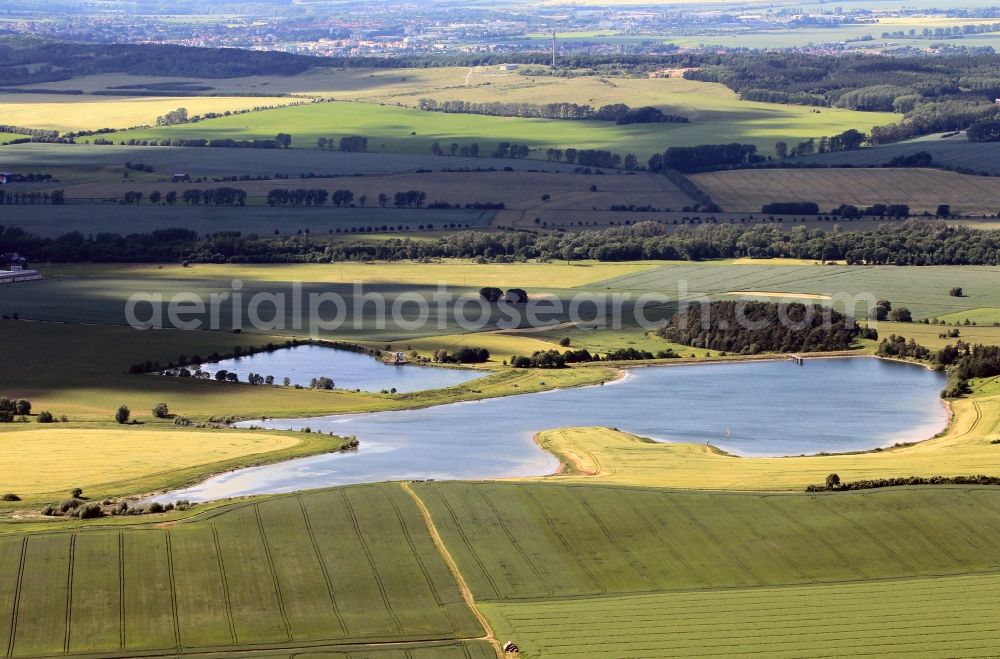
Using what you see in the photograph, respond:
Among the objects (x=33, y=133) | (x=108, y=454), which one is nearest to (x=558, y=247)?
(x=108, y=454)

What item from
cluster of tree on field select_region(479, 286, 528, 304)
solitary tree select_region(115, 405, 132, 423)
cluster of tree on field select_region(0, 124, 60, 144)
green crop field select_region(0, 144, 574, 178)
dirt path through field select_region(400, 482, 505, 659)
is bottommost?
cluster of tree on field select_region(0, 124, 60, 144)

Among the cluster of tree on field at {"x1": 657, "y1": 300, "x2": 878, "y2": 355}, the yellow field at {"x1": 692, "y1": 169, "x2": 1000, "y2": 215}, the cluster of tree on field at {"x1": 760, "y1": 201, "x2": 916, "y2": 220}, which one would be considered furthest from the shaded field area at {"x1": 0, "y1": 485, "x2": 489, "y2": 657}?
the yellow field at {"x1": 692, "y1": 169, "x2": 1000, "y2": 215}

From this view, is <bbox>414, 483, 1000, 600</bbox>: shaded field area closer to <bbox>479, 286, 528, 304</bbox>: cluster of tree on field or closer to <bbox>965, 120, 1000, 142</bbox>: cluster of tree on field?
<bbox>479, 286, 528, 304</bbox>: cluster of tree on field

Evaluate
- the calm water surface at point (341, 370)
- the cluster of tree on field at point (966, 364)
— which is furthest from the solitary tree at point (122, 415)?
→ the cluster of tree on field at point (966, 364)

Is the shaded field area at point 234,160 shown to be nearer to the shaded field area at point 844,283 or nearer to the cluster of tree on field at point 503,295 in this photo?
the shaded field area at point 844,283

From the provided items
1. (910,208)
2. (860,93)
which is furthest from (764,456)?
(860,93)

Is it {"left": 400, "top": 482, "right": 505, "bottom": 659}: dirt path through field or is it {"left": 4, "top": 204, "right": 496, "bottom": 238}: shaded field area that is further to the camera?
{"left": 4, "top": 204, "right": 496, "bottom": 238}: shaded field area
